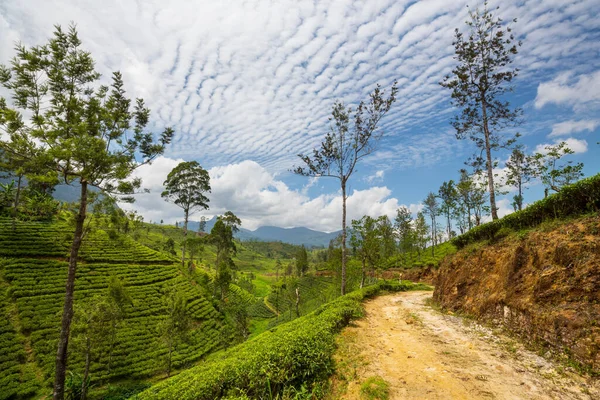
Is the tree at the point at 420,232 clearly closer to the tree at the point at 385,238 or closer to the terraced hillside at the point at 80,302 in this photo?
the tree at the point at 385,238

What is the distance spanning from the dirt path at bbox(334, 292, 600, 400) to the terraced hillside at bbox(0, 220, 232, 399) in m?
15.1

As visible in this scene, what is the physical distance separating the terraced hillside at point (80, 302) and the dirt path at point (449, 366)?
15.1 meters

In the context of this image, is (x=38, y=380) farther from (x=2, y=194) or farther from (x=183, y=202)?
(x=2, y=194)

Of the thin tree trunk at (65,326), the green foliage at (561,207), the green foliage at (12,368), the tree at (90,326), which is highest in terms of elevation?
the green foliage at (561,207)

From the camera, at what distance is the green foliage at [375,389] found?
5.65 metres

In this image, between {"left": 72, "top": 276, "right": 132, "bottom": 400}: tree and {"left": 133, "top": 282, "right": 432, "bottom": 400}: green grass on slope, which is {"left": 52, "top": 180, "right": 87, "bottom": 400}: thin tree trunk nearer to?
{"left": 133, "top": 282, "right": 432, "bottom": 400}: green grass on slope

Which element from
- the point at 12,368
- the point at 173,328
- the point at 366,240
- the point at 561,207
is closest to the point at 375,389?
the point at 561,207

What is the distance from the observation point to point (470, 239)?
15367 millimetres

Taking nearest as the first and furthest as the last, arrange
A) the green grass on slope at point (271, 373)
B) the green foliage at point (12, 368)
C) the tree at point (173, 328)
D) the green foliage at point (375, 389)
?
1. the green foliage at point (375, 389)
2. the green grass on slope at point (271, 373)
3. the green foliage at point (12, 368)
4. the tree at point (173, 328)

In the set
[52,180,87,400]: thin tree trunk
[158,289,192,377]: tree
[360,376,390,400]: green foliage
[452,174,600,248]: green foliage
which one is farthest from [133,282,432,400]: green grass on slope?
[158,289,192,377]: tree

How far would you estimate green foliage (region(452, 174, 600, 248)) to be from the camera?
8578mm

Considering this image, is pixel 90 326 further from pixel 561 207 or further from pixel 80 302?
pixel 561 207

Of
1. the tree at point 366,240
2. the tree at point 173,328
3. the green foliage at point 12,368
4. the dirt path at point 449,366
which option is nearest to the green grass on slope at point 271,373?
the dirt path at point 449,366

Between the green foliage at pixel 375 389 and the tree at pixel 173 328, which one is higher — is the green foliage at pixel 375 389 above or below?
above
